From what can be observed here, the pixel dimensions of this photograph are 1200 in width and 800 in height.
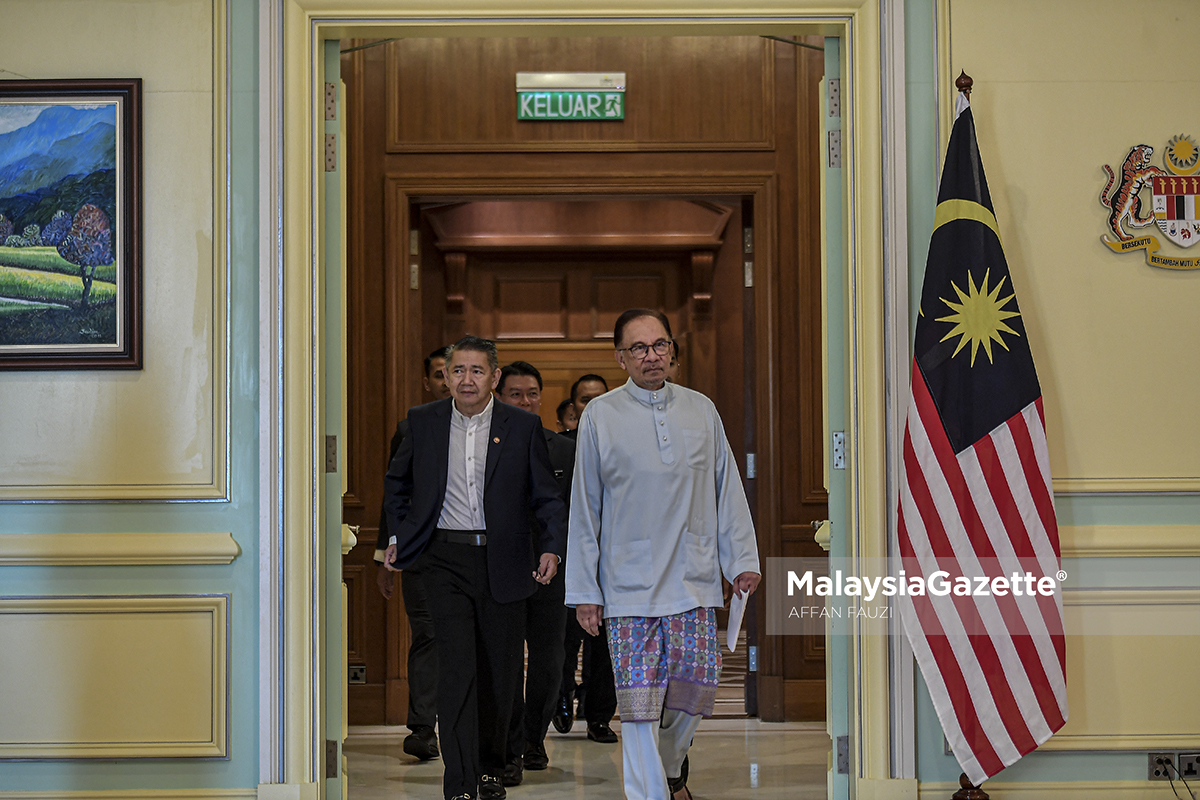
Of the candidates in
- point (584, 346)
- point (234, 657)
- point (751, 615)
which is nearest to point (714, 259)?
point (584, 346)

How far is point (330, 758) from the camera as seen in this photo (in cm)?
378

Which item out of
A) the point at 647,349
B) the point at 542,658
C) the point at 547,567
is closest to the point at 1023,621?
the point at 647,349

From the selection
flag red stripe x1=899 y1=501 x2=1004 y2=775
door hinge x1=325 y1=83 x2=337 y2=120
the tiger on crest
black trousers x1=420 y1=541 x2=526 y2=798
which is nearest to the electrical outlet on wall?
flag red stripe x1=899 y1=501 x2=1004 y2=775

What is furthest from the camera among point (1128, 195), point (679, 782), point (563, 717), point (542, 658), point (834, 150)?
point (563, 717)

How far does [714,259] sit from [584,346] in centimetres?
106

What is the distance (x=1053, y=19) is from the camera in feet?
12.4

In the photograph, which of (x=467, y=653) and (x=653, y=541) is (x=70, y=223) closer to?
(x=467, y=653)

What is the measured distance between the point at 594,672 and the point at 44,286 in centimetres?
277

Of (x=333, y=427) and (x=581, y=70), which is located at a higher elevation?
(x=581, y=70)

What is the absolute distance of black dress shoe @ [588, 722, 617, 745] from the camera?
5285 mm

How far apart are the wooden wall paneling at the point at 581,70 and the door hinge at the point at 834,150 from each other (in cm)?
180

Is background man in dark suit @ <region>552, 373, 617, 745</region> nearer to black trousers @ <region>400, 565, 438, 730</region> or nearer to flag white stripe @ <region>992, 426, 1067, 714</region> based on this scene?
black trousers @ <region>400, 565, 438, 730</region>

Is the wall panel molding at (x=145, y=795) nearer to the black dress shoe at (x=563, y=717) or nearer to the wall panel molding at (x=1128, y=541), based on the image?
the black dress shoe at (x=563, y=717)

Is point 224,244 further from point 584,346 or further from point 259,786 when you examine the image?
point 584,346
